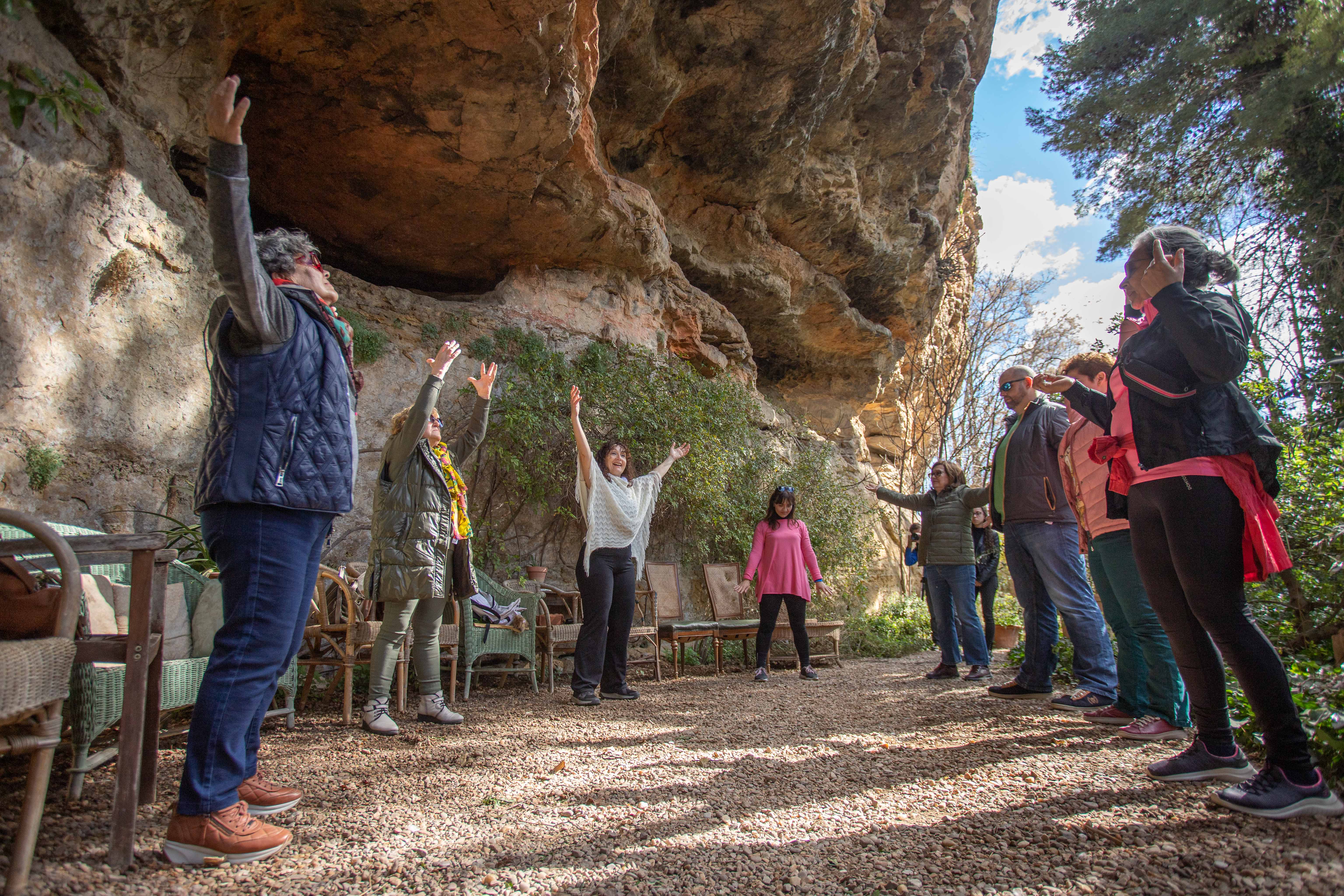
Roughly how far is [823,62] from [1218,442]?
27.7 ft

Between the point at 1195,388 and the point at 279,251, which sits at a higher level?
the point at 279,251

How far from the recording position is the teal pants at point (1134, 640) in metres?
3.05

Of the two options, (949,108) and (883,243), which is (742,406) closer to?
(883,243)

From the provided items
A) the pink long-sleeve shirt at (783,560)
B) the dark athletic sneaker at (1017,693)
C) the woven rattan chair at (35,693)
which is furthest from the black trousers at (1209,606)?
the pink long-sleeve shirt at (783,560)

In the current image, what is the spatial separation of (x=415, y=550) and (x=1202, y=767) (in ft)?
11.2

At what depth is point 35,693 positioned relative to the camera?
150 cm

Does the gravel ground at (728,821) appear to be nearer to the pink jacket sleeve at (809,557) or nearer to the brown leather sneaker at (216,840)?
the brown leather sneaker at (216,840)

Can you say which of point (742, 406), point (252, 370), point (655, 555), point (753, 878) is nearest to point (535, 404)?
point (655, 555)

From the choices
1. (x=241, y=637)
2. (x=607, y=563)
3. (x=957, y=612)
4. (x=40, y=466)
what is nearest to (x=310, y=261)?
(x=241, y=637)

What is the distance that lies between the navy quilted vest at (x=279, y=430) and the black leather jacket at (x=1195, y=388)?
2539 millimetres

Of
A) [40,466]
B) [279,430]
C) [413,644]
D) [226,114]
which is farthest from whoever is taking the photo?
[40,466]

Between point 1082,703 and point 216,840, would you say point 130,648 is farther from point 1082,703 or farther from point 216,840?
point 1082,703

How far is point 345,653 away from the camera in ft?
12.8

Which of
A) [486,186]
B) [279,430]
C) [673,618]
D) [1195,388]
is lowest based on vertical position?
[673,618]
